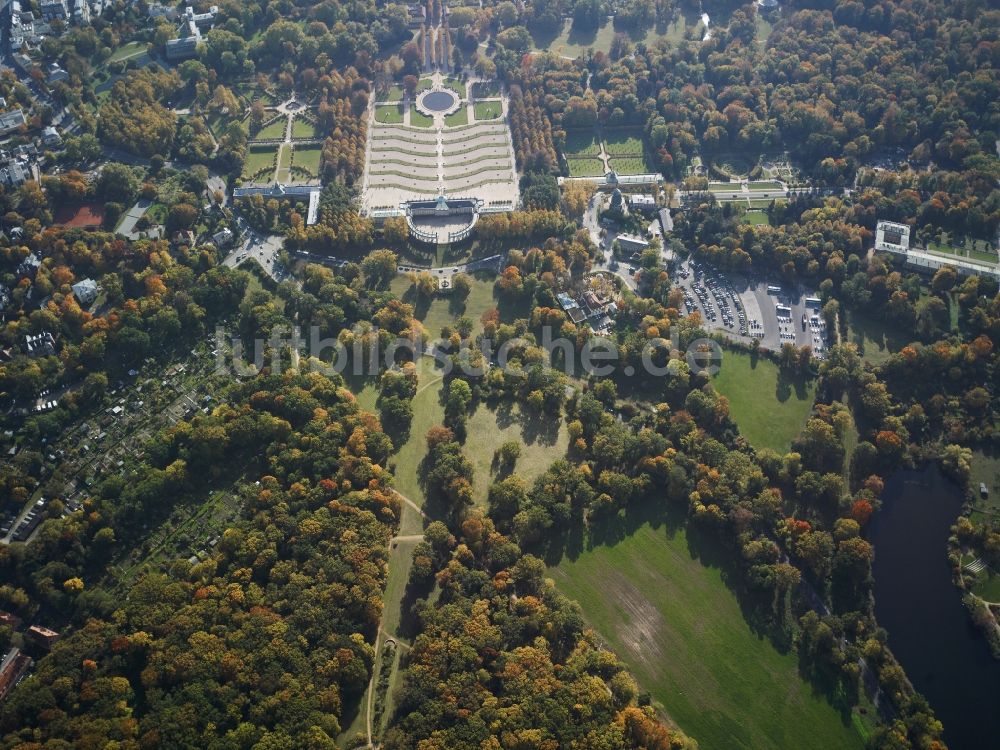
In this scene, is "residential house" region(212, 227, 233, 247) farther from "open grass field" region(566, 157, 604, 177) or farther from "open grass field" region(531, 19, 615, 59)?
"open grass field" region(531, 19, 615, 59)

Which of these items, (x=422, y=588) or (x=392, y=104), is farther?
(x=392, y=104)

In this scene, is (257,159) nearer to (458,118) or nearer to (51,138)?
(51,138)

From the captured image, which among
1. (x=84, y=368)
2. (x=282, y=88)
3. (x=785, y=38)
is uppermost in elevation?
(x=785, y=38)

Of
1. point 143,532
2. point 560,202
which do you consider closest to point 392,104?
point 560,202

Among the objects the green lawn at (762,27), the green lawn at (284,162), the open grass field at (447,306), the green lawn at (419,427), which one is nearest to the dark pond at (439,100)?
the green lawn at (284,162)

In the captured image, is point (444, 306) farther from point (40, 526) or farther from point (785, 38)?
point (785, 38)

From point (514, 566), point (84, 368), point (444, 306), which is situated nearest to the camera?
point (514, 566)

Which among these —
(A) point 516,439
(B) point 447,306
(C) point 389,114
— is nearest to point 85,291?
(B) point 447,306
